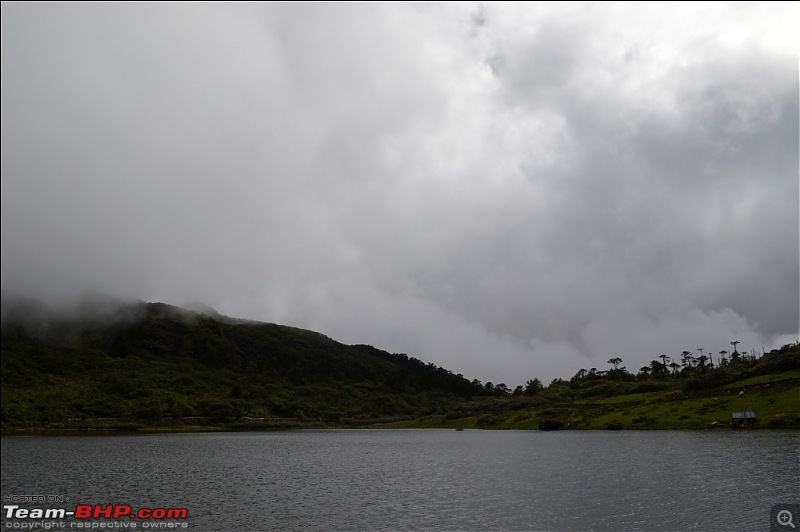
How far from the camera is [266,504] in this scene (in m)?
Answer: 71.2

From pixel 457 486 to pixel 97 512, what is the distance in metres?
49.9

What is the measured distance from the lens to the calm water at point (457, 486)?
195 ft

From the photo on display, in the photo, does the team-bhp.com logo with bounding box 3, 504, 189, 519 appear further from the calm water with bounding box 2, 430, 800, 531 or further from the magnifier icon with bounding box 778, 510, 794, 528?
the magnifier icon with bounding box 778, 510, 794, 528

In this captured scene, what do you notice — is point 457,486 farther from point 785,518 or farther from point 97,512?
point 97,512

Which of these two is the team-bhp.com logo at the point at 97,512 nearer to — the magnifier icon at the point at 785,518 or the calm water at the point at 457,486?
the calm water at the point at 457,486

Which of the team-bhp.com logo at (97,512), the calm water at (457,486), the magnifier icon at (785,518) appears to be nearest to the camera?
the magnifier icon at (785,518)

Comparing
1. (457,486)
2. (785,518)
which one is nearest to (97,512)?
(457,486)

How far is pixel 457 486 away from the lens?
84188 millimetres

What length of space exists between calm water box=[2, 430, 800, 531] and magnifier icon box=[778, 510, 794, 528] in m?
1.36

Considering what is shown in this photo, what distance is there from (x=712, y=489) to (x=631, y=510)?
17.1m

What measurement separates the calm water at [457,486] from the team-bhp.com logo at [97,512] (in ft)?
8.94

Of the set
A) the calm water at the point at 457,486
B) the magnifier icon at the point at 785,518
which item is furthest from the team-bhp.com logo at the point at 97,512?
the magnifier icon at the point at 785,518

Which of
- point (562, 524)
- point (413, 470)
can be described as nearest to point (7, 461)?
point (413, 470)

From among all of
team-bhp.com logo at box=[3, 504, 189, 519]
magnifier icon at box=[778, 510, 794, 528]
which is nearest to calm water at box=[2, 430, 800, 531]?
magnifier icon at box=[778, 510, 794, 528]
